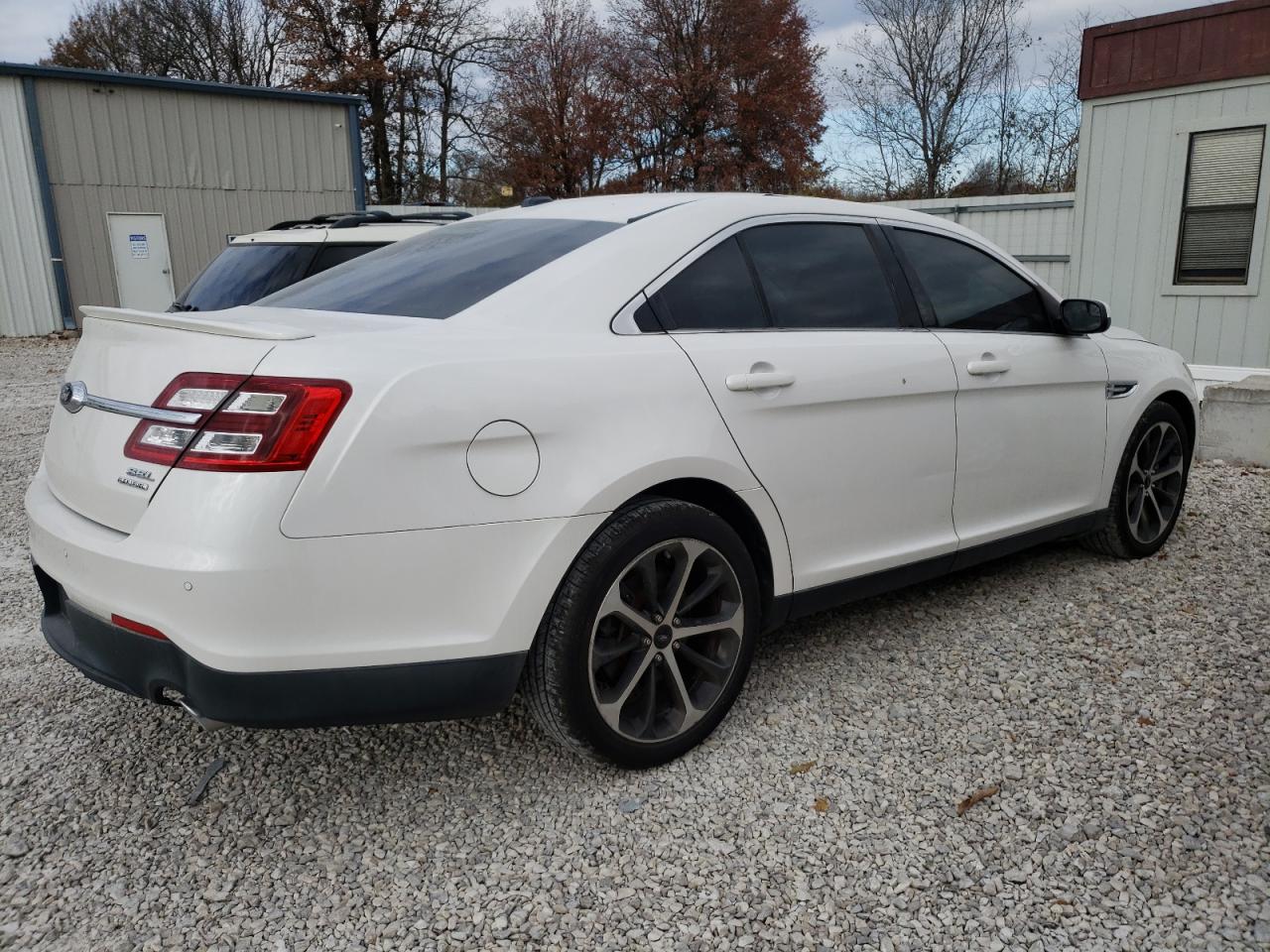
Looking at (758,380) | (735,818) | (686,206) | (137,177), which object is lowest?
(735,818)

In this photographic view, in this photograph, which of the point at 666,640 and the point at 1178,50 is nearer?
the point at 666,640

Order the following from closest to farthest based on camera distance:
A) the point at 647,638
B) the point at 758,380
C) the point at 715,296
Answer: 1. the point at 647,638
2. the point at 758,380
3. the point at 715,296

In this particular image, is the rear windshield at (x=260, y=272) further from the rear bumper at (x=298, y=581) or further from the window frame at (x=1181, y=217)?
the window frame at (x=1181, y=217)

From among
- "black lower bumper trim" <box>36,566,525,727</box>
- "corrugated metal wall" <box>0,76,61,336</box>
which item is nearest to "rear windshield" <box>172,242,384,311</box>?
"black lower bumper trim" <box>36,566,525,727</box>

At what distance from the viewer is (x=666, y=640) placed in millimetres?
2752

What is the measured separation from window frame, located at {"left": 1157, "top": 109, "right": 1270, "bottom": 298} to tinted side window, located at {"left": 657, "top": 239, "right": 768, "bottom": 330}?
8838 millimetres

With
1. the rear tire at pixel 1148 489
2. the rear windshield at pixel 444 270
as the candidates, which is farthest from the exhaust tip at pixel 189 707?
the rear tire at pixel 1148 489

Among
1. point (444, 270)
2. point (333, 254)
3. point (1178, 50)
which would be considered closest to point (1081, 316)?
point (444, 270)

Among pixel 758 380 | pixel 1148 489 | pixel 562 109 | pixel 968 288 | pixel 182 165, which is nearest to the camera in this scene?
pixel 758 380

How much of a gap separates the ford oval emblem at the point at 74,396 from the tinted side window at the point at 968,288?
2.67 m

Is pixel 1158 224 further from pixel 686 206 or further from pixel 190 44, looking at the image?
pixel 190 44

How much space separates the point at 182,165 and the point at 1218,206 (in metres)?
16.6

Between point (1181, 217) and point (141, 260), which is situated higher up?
point (1181, 217)

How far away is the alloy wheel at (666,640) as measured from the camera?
2656mm
